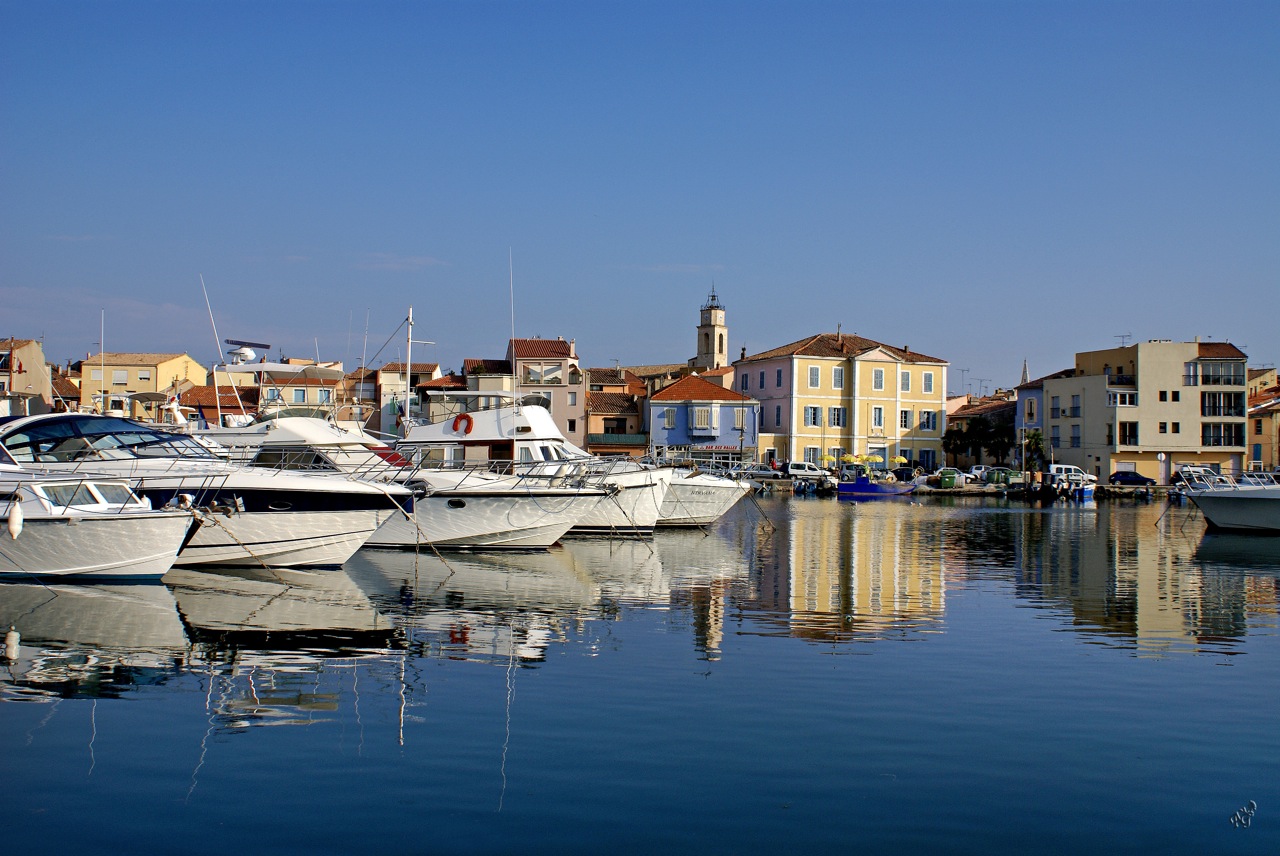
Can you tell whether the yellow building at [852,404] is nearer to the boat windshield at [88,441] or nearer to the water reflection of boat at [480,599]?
the water reflection of boat at [480,599]

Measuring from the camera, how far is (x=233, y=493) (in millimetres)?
21109

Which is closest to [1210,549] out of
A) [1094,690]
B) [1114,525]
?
[1114,525]

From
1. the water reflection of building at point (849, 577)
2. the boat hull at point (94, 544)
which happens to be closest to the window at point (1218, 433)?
the water reflection of building at point (849, 577)

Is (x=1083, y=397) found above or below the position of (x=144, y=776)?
above

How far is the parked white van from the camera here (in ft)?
227

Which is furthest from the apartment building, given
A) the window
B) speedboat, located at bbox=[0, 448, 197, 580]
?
speedboat, located at bbox=[0, 448, 197, 580]

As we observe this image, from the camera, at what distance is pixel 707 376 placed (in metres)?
91.1

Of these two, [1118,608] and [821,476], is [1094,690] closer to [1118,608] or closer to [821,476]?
[1118,608]

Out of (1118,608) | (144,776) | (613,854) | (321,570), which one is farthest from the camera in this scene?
(321,570)

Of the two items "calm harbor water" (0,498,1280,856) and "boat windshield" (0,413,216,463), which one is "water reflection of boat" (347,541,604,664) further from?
"boat windshield" (0,413,216,463)

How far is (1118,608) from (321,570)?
14950 millimetres

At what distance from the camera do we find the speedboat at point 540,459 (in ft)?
96.4

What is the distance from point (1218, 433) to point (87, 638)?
257 feet

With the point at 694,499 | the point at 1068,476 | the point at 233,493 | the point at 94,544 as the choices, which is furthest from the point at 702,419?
the point at 94,544
